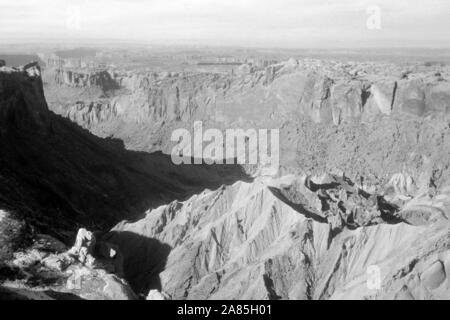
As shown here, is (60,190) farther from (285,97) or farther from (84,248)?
(285,97)

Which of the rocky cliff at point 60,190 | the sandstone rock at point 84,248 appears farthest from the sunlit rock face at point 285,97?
the sandstone rock at point 84,248

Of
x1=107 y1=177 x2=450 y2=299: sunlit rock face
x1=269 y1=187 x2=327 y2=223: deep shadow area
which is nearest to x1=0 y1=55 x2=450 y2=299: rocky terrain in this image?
x1=107 y1=177 x2=450 y2=299: sunlit rock face

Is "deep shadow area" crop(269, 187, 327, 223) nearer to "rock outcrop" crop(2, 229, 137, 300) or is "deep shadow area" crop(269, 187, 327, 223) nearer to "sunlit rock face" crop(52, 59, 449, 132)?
"rock outcrop" crop(2, 229, 137, 300)

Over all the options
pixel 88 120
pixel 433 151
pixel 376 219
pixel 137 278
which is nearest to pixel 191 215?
pixel 137 278

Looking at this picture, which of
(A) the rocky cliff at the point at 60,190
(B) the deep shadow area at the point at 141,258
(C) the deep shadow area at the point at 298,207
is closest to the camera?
(A) the rocky cliff at the point at 60,190

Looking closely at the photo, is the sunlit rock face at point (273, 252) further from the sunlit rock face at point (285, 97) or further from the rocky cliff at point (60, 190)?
the sunlit rock face at point (285, 97)
